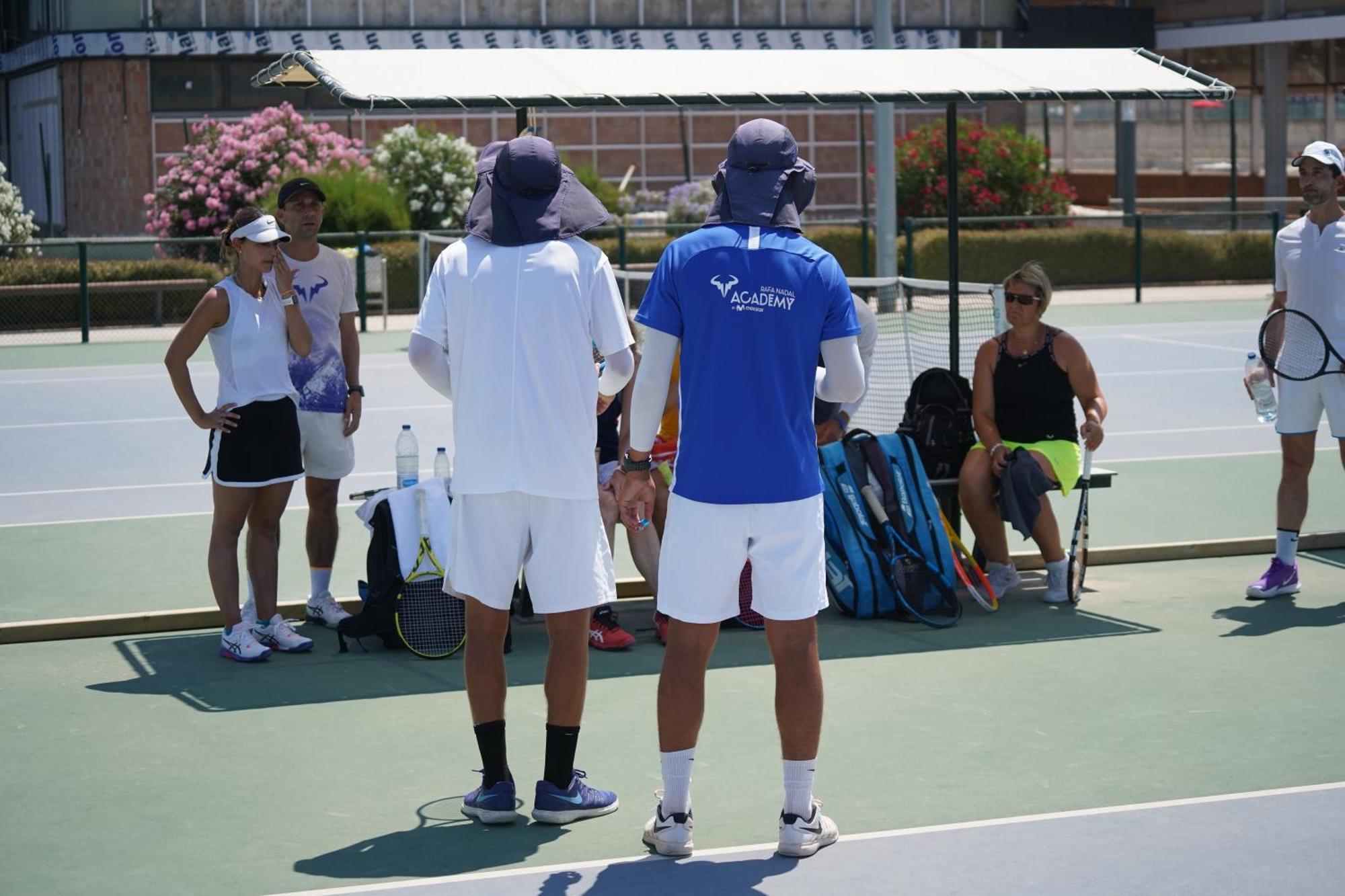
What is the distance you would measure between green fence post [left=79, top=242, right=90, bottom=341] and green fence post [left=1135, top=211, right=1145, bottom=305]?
14257mm

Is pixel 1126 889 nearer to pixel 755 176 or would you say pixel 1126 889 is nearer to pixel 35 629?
pixel 755 176

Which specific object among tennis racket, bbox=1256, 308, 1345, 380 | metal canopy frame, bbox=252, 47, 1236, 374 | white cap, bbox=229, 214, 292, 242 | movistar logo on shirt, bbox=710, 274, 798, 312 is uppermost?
metal canopy frame, bbox=252, 47, 1236, 374

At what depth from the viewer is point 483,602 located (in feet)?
18.8

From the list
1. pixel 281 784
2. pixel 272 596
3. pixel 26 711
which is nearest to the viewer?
pixel 281 784

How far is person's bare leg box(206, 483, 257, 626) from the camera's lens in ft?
25.2

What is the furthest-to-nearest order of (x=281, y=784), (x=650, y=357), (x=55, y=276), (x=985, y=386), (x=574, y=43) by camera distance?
1. (x=574, y=43)
2. (x=55, y=276)
3. (x=985, y=386)
4. (x=281, y=784)
5. (x=650, y=357)

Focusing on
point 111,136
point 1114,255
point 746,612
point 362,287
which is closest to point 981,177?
point 1114,255

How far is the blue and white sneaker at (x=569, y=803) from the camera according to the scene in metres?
5.76

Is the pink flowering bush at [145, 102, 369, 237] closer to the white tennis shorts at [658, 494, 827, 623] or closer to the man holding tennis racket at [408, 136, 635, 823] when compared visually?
the man holding tennis racket at [408, 136, 635, 823]

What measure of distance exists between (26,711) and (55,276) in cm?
1831

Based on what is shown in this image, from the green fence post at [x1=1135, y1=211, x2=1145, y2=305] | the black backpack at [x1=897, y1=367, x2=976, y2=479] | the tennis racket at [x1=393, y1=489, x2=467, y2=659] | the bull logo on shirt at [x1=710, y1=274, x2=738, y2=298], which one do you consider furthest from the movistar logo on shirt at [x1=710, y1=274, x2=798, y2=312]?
the green fence post at [x1=1135, y1=211, x2=1145, y2=305]

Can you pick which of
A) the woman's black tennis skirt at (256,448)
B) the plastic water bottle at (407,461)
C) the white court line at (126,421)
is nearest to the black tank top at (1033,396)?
the plastic water bottle at (407,461)

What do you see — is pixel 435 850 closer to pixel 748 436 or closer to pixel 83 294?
pixel 748 436

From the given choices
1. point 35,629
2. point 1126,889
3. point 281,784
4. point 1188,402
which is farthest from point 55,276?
point 1126,889
